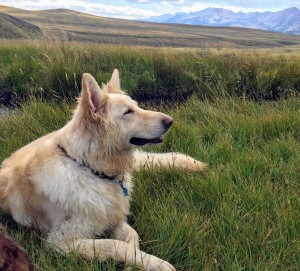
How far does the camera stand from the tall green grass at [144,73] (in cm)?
821

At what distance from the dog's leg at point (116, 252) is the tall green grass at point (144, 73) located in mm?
4965

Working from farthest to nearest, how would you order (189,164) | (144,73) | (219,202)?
1. (144,73)
2. (189,164)
3. (219,202)

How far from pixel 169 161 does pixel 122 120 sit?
0.99 metres

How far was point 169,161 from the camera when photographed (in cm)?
423

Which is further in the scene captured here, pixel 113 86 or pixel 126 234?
pixel 113 86

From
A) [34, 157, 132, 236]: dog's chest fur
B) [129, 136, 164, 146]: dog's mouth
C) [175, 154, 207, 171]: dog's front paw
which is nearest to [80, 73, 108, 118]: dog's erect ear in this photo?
[129, 136, 164, 146]: dog's mouth

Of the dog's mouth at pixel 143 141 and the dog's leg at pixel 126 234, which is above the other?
the dog's mouth at pixel 143 141

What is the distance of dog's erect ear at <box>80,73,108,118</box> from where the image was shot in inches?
123

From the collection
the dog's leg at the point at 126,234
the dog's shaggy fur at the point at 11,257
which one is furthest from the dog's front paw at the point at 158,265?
the dog's shaggy fur at the point at 11,257

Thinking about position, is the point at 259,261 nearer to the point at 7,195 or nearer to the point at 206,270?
the point at 206,270

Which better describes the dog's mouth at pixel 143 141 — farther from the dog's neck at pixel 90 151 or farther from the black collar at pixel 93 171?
the black collar at pixel 93 171

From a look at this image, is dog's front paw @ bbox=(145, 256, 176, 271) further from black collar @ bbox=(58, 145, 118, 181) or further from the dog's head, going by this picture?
the dog's head

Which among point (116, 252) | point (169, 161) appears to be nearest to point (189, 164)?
point (169, 161)

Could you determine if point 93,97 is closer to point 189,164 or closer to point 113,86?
point 113,86
